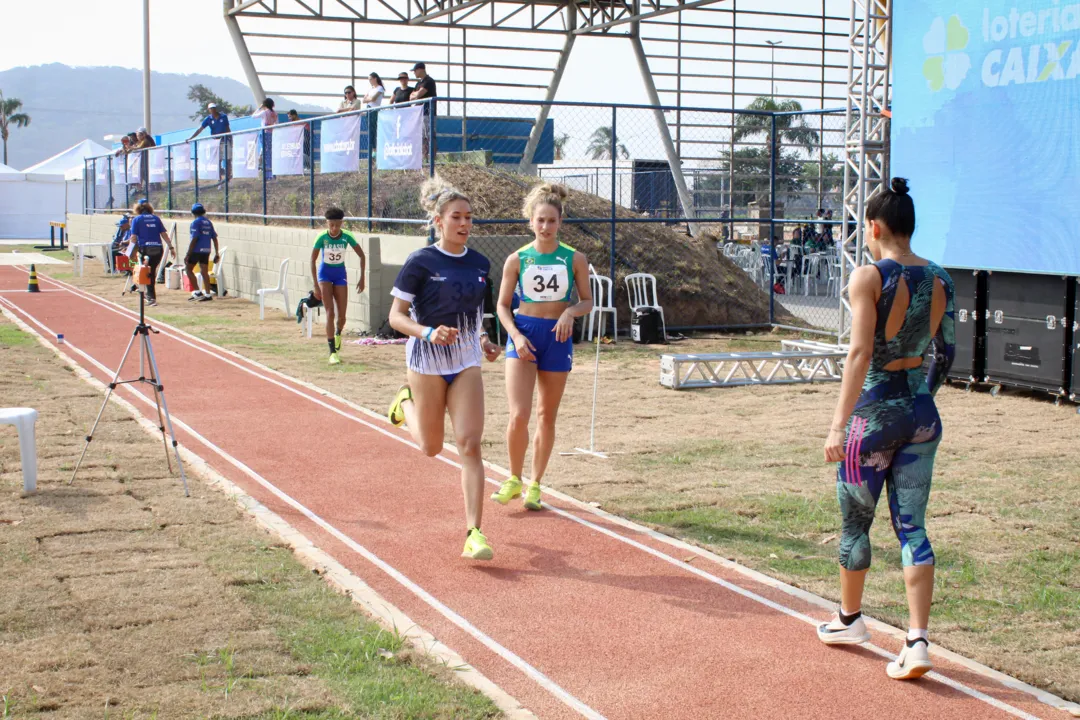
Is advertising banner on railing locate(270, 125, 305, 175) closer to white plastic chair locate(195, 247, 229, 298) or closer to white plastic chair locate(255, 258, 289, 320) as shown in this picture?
white plastic chair locate(255, 258, 289, 320)

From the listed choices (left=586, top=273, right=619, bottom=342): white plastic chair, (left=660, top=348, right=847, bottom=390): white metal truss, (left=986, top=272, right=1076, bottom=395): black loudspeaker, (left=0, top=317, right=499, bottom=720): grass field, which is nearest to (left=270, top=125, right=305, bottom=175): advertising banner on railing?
(left=586, top=273, right=619, bottom=342): white plastic chair

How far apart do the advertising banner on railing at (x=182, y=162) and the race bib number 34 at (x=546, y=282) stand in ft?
78.9

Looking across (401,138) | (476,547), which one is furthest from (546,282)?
(401,138)

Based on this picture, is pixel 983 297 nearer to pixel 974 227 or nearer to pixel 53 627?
pixel 974 227

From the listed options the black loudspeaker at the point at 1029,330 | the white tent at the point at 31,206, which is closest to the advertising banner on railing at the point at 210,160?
the black loudspeaker at the point at 1029,330

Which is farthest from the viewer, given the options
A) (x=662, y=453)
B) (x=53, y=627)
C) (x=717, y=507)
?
(x=662, y=453)

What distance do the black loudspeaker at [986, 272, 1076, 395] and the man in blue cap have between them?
633 inches

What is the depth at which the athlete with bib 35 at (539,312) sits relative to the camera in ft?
23.6

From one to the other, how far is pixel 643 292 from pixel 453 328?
12.9 meters

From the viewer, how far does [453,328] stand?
6.16m

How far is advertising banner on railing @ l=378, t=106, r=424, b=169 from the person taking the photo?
16672 millimetres

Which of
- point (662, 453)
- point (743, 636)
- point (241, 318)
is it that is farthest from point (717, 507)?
point (241, 318)

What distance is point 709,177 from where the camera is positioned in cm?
2995

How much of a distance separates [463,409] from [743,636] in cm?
200
